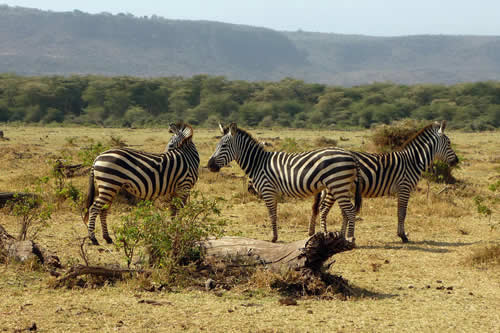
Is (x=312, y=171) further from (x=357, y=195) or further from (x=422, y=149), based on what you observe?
(x=422, y=149)

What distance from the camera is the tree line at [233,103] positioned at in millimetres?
49625

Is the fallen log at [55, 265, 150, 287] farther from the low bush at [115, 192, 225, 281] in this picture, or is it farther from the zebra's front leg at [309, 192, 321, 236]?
the zebra's front leg at [309, 192, 321, 236]

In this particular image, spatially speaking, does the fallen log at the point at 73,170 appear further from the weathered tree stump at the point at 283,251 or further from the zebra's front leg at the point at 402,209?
the weathered tree stump at the point at 283,251

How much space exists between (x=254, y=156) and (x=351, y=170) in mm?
1597

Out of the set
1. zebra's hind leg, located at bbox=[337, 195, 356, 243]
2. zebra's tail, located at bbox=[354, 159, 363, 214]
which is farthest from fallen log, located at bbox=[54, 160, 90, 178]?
zebra's tail, located at bbox=[354, 159, 363, 214]

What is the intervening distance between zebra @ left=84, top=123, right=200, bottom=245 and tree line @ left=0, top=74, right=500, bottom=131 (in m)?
36.4

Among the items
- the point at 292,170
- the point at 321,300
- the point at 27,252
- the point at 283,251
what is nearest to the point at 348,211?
the point at 292,170

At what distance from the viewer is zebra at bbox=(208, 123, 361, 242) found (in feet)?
30.7

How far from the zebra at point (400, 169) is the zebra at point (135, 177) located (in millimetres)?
2168

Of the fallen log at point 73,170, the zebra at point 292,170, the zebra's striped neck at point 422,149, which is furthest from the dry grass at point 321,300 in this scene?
the fallen log at point 73,170

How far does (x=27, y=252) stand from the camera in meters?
7.64

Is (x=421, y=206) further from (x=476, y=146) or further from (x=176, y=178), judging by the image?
(x=476, y=146)

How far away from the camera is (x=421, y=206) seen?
12688 mm

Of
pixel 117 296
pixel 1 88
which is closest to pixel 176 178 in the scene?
pixel 117 296
